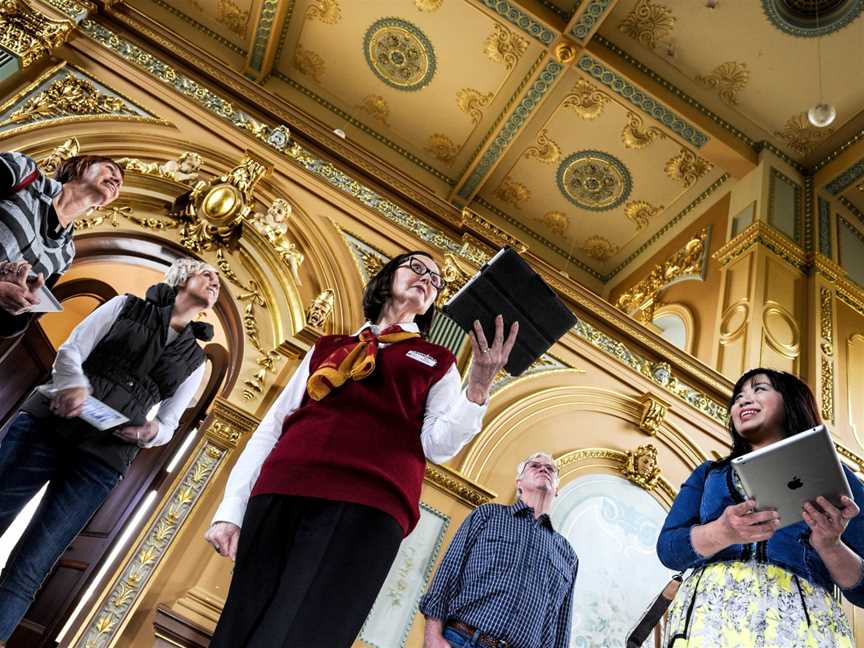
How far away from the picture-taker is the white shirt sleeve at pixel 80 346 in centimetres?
222

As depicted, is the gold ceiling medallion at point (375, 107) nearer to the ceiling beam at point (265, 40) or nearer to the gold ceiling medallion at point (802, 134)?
the ceiling beam at point (265, 40)

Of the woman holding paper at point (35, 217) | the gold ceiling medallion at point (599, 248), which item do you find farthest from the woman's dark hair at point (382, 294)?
the gold ceiling medallion at point (599, 248)

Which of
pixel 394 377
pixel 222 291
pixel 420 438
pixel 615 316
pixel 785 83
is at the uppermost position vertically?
pixel 785 83

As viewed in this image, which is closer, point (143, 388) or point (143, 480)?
point (143, 388)

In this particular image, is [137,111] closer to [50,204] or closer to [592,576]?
[50,204]

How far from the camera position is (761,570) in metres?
1.37

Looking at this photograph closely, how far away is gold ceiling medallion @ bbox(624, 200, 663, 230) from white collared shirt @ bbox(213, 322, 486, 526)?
19.3ft

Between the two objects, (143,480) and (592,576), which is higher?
(592,576)

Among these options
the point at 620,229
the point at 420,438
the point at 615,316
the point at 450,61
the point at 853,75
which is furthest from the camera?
the point at 620,229

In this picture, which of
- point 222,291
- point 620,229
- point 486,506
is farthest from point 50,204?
point 620,229

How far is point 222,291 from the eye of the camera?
11.9 ft

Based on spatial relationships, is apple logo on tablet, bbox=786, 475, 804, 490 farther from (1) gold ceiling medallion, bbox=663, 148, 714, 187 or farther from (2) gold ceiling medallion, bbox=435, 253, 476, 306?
(1) gold ceiling medallion, bbox=663, 148, 714, 187

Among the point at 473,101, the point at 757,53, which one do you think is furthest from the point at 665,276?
the point at 473,101

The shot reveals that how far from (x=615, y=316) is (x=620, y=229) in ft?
9.19
